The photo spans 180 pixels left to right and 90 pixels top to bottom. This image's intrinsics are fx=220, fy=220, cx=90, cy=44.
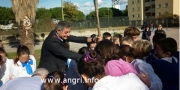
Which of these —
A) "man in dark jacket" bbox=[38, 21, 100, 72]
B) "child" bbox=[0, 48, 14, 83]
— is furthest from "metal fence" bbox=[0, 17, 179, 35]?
"man in dark jacket" bbox=[38, 21, 100, 72]

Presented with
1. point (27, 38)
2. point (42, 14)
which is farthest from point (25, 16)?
point (42, 14)

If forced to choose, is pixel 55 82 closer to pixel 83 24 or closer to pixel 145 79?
pixel 145 79

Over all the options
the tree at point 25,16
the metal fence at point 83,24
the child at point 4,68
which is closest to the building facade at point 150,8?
the metal fence at point 83,24

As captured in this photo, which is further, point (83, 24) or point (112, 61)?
point (83, 24)

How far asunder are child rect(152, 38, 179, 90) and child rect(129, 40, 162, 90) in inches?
7.1

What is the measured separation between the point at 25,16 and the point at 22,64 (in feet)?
22.1

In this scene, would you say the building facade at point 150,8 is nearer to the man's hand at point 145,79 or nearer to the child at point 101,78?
the man's hand at point 145,79

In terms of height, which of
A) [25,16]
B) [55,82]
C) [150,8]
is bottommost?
[55,82]

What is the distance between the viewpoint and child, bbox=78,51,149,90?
2037 mm

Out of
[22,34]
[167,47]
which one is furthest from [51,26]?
[167,47]

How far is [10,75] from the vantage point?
4.46 m

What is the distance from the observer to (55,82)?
94.1 inches

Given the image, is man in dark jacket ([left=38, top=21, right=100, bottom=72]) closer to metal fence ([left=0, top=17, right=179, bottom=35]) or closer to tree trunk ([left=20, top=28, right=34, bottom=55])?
tree trunk ([left=20, top=28, right=34, bottom=55])

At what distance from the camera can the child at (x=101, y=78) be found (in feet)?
6.68
